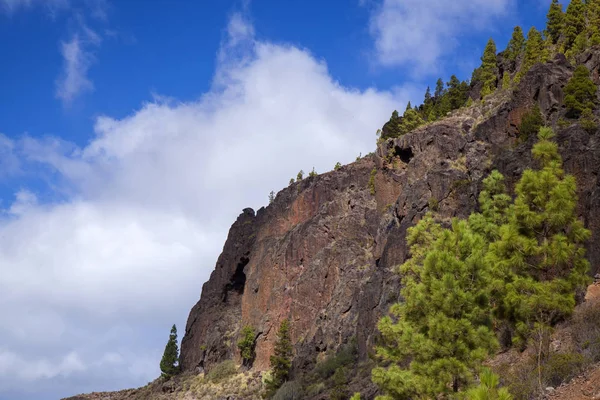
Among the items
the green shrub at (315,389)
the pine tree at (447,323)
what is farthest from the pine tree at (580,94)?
the pine tree at (447,323)

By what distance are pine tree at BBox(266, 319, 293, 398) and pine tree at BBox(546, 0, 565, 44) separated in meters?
52.6

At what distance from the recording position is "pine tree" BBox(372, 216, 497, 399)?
23.3 meters

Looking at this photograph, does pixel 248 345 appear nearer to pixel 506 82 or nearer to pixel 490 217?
pixel 506 82

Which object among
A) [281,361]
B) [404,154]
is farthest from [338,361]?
[404,154]

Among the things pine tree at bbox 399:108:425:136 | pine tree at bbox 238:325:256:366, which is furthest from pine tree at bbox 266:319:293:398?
pine tree at bbox 399:108:425:136

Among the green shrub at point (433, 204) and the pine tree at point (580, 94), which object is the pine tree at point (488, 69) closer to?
the pine tree at point (580, 94)

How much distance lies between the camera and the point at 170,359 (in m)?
89.5

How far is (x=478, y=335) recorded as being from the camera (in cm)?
2327

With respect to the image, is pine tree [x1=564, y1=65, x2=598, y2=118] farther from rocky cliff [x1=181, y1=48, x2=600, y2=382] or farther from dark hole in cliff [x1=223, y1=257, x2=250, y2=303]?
dark hole in cliff [x1=223, y1=257, x2=250, y2=303]

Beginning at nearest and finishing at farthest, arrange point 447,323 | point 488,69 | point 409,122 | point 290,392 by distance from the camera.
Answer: point 447,323 < point 290,392 < point 488,69 < point 409,122

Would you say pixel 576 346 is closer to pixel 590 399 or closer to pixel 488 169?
pixel 590 399

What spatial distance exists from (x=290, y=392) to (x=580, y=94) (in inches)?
1451

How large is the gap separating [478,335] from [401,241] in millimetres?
33045

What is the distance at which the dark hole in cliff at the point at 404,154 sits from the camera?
234 ft
